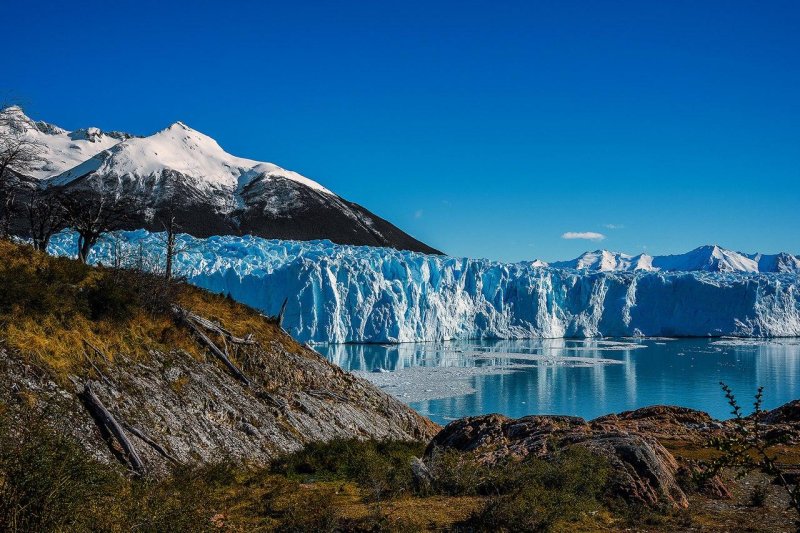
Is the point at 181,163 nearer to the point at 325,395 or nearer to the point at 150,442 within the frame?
the point at 325,395

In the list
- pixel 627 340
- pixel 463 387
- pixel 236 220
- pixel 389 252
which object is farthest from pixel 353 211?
pixel 463 387

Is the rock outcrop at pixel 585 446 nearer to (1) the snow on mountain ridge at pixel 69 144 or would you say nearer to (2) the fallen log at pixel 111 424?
(2) the fallen log at pixel 111 424

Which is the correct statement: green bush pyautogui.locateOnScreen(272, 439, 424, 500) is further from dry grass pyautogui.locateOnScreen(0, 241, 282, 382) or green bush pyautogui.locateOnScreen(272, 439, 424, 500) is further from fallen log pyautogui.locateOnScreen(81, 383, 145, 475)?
dry grass pyautogui.locateOnScreen(0, 241, 282, 382)

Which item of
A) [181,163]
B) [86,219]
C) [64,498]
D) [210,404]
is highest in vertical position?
[181,163]

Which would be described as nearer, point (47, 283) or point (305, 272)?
point (47, 283)

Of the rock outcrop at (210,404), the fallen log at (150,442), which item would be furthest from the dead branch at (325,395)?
the fallen log at (150,442)

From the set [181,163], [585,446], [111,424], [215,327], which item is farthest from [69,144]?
[585,446]

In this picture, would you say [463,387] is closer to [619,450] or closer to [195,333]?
[195,333]
